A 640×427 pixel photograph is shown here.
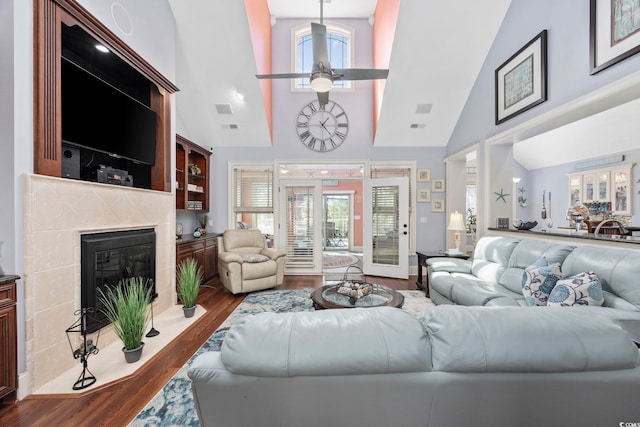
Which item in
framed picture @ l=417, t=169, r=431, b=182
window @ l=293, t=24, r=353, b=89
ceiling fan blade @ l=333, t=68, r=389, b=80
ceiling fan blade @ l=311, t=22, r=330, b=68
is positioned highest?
window @ l=293, t=24, r=353, b=89

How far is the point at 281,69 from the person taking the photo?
5355 millimetres

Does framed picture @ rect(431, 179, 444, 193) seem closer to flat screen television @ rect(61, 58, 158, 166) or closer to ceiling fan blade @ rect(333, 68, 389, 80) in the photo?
ceiling fan blade @ rect(333, 68, 389, 80)

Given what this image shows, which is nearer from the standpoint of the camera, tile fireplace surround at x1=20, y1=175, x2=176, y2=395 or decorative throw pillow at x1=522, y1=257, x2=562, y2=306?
tile fireplace surround at x1=20, y1=175, x2=176, y2=395

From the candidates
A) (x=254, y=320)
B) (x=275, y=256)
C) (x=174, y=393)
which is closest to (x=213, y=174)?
(x=275, y=256)

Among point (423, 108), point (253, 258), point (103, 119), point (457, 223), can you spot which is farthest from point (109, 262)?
point (423, 108)

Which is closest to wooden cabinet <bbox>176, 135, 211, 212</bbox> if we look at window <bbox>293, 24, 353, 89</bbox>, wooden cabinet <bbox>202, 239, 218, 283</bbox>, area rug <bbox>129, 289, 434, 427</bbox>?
wooden cabinet <bbox>202, 239, 218, 283</bbox>

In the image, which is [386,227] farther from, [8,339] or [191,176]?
[8,339]

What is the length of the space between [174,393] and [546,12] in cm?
502

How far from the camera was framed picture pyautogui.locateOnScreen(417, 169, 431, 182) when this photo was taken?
5.45 metres

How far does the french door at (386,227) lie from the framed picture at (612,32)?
9.82 feet

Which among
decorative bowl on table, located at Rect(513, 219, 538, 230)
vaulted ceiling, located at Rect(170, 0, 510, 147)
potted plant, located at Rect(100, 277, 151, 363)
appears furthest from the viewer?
vaulted ceiling, located at Rect(170, 0, 510, 147)

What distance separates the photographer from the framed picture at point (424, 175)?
545 cm

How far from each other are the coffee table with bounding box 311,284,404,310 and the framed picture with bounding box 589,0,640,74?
267cm

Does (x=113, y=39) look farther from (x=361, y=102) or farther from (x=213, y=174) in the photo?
(x=361, y=102)
